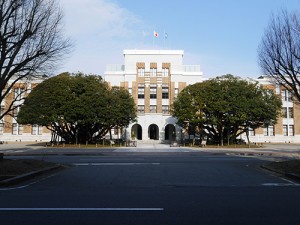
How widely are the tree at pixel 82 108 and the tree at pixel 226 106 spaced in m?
8.63

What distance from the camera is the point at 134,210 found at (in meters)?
7.90

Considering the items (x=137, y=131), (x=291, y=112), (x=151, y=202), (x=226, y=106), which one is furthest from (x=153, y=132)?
(x=151, y=202)

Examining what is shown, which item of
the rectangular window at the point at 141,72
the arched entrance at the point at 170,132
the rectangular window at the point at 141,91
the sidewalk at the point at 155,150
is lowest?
the sidewalk at the point at 155,150

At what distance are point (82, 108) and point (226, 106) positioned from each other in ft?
62.9

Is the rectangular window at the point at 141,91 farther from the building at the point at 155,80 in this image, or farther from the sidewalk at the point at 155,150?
the sidewalk at the point at 155,150

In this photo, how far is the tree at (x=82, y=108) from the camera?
4709 centimetres

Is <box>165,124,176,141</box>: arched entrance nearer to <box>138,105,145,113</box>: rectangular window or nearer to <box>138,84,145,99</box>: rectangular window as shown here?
<box>138,105,145,113</box>: rectangular window

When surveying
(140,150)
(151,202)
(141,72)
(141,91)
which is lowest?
(151,202)

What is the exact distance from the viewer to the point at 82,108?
47156 millimetres

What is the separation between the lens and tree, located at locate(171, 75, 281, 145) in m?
49.4

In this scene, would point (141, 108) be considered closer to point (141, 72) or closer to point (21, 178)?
point (141, 72)

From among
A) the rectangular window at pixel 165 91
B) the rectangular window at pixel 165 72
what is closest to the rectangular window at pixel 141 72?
the rectangular window at pixel 165 72

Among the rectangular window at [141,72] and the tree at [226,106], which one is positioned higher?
the rectangular window at [141,72]

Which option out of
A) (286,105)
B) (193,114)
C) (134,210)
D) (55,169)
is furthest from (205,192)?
(286,105)
